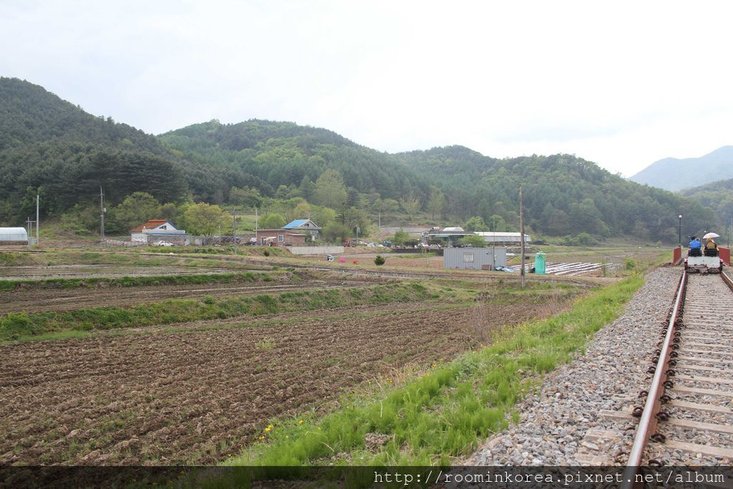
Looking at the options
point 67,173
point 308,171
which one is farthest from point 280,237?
point 308,171

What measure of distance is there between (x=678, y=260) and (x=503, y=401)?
112 feet

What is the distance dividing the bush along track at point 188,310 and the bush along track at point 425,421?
46.5 feet

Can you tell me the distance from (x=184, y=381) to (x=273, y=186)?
152 meters

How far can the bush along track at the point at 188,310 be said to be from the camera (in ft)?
61.6

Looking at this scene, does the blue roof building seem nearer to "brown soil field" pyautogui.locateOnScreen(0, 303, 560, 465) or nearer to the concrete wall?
the concrete wall

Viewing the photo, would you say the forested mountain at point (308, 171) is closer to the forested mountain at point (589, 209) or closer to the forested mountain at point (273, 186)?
the forested mountain at point (273, 186)

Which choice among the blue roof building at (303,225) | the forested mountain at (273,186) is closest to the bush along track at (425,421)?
the blue roof building at (303,225)

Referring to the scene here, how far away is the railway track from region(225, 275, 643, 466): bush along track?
4.78ft

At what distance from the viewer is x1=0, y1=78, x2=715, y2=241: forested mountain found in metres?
100

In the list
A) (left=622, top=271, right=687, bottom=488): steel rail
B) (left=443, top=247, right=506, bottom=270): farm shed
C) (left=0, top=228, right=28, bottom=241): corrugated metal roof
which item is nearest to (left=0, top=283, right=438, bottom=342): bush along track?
(left=622, top=271, right=687, bottom=488): steel rail

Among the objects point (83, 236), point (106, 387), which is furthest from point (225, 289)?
point (83, 236)

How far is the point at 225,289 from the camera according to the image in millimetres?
32094

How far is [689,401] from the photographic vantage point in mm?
6270

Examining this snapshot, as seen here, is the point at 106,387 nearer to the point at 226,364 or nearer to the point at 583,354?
the point at 226,364
